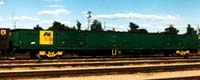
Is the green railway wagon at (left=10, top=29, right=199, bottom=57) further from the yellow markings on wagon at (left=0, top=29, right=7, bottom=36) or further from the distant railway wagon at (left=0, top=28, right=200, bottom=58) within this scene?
the yellow markings on wagon at (left=0, top=29, right=7, bottom=36)

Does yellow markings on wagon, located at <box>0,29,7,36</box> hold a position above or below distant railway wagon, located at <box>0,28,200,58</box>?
above

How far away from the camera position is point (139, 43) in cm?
3847

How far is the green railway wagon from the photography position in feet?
106

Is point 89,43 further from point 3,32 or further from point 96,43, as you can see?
point 3,32

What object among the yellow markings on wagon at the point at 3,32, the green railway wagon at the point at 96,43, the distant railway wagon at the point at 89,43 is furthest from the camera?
the green railway wagon at the point at 96,43

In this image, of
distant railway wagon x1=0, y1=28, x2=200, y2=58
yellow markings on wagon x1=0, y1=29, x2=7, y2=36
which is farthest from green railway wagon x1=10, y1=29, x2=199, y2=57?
yellow markings on wagon x1=0, y1=29, x2=7, y2=36

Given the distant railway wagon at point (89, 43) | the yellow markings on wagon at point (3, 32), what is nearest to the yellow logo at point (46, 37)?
the distant railway wagon at point (89, 43)

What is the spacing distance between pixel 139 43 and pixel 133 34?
1.10 metres

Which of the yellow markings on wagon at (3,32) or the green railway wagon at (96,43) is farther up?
the yellow markings on wagon at (3,32)

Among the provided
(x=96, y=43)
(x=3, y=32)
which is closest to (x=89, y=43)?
(x=96, y=43)

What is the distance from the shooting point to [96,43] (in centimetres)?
3588

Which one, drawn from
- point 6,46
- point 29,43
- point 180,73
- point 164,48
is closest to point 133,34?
point 164,48

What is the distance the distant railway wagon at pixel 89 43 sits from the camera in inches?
1253

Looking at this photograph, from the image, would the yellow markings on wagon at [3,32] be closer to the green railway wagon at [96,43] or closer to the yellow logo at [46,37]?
the green railway wagon at [96,43]
